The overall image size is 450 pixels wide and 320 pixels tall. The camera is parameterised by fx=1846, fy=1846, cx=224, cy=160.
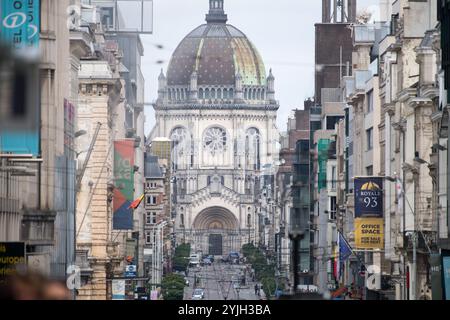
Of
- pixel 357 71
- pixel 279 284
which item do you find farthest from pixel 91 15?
pixel 279 284

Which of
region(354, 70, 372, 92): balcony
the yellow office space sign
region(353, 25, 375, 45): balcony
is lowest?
the yellow office space sign

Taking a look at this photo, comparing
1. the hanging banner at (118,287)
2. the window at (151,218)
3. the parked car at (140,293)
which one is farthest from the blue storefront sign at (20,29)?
the window at (151,218)

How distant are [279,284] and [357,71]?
5481 centimetres

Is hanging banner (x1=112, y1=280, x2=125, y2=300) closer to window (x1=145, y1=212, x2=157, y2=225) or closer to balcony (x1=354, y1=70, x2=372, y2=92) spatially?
balcony (x1=354, y1=70, x2=372, y2=92)

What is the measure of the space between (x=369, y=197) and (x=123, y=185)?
18.5 metres

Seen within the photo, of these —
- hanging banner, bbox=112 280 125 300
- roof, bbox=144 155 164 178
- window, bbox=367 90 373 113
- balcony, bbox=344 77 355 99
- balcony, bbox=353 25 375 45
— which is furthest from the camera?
roof, bbox=144 155 164 178

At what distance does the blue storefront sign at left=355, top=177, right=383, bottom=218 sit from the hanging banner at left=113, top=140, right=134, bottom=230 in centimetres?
1363

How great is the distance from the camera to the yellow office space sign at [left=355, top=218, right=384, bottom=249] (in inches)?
3314

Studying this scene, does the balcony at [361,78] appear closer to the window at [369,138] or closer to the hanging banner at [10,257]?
the window at [369,138]

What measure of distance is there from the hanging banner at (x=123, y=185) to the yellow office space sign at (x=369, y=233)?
1376 centimetres

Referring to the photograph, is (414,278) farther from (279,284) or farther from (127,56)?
(279,284)

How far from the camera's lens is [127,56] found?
412 feet

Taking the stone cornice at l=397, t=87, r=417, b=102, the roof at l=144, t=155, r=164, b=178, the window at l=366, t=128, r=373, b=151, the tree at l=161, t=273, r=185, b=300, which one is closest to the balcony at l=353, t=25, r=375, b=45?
the window at l=366, t=128, r=373, b=151

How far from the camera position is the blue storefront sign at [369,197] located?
85312 millimetres
